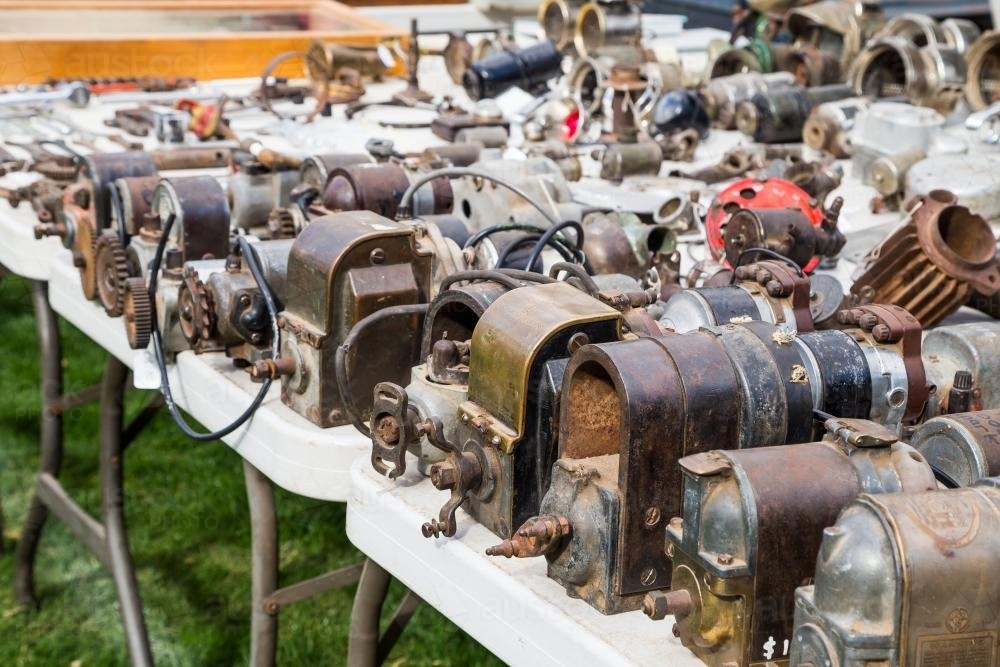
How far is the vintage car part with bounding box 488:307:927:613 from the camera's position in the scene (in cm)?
138

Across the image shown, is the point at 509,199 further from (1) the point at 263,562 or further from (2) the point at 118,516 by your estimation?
(2) the point at 118,516

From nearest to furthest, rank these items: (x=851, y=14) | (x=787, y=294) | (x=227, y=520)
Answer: (x=787, y=294) → (x=227, y=520) → (x=851, y=14)

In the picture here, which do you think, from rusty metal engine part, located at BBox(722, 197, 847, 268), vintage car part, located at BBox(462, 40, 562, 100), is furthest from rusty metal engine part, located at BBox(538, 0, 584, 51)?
rusty metal engine part, located at BBox(722, 197, 847, 268)

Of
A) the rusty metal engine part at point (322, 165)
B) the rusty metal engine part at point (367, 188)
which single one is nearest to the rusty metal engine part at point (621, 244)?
the rusty metal engine part at point (367, 188)

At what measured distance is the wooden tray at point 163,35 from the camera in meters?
4.84

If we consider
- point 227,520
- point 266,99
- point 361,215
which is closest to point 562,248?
point 361,215

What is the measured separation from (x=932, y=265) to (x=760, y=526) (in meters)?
1.21

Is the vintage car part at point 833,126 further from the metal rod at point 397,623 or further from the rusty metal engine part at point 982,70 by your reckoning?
the metal rod at point 397,623

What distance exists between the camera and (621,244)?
8.09ft

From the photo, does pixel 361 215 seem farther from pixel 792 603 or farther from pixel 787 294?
pixel 792 603

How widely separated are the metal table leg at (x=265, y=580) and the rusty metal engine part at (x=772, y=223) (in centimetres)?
100

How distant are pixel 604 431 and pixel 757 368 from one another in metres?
0.20

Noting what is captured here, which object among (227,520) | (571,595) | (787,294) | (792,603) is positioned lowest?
(227,520)

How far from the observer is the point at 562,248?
90.0 inches
